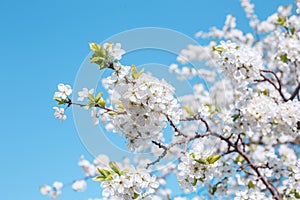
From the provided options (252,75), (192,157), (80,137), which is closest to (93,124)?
(80,137)

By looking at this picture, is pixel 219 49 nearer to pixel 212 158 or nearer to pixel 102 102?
pixel 212 158

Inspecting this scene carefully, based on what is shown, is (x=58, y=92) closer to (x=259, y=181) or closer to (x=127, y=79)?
(x=127, y=79)

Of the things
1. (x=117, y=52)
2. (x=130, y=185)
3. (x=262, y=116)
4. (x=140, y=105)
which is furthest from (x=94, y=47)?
(x=262, y=116)

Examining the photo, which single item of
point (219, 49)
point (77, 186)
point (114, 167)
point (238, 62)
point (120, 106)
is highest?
point (77, 186)

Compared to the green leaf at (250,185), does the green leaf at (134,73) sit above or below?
above

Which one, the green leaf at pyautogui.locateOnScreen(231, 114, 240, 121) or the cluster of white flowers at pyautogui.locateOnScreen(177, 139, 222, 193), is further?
the green leaf at pyautogui.locateOnScreen(231, 114, 240, 121)

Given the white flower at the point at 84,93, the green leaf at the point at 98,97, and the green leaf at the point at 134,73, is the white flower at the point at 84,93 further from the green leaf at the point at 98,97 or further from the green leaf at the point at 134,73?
the green leaf at the point at 134,73

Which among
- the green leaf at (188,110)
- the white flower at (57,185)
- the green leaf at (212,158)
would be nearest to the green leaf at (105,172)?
the green leaf at (212,158)

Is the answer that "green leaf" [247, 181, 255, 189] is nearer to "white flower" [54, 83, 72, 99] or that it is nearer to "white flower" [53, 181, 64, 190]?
"white flower" [54, 83, 72, 99]

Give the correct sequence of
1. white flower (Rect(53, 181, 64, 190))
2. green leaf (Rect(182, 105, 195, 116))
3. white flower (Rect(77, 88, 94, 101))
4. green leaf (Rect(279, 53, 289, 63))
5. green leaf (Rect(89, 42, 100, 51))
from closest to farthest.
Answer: green leaf (Rect(89, 42, 100, 51)) < white flower (Rect(77, 88, 94, 101)) < green leaf (Rect(182, 105, 195, 116)) < green leaf (Rect(279, 53, 289, 63)) < white flower (Rect(53, 181, 64, 190))

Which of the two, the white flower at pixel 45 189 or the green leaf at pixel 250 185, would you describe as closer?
the green leaf at pixel 250 185

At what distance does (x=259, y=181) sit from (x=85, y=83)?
2.13 m

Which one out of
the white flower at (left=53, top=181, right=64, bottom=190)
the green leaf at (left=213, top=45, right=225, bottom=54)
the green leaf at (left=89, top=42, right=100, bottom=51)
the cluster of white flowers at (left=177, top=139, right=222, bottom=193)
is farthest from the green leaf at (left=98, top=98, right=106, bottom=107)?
the white flower at (left=53, top=181, right=64, bottom=190)

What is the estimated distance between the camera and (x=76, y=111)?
8.39 feet
